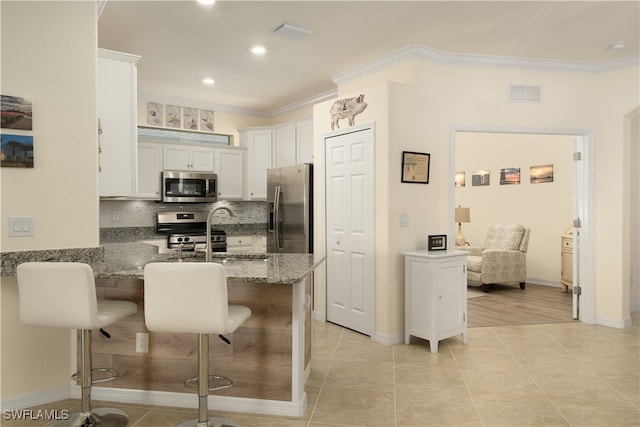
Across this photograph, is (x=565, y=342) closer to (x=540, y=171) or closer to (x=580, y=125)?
(x=580, y=125)

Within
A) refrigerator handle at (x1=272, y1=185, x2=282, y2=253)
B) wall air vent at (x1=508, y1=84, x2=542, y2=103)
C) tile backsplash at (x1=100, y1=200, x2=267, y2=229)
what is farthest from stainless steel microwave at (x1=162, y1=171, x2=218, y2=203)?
wall air vent at (x1=508, y1=84, x2=542, y2=103)

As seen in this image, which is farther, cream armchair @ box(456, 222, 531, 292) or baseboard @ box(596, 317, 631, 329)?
cream armchair @ box(456, 222, 531, 292)

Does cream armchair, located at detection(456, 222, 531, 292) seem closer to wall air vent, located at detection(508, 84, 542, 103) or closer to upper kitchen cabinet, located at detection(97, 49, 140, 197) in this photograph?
wall air vent, located at detection(508, 84, 542, 103)

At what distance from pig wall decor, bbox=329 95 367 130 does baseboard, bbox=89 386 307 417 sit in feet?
9.07

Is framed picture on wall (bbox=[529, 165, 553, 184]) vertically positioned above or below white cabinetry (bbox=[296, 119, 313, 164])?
below

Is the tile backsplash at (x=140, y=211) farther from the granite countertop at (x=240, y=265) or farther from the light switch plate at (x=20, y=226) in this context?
the light switch plate at (x=20, y=226)

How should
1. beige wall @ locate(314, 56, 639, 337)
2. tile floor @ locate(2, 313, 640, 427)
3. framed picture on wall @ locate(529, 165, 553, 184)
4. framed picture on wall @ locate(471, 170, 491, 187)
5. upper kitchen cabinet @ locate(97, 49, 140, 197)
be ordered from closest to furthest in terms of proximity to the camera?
tile floor @ locate(2, 313, 640, 427) < upper kitchen cabinet @ locate(97, 49, 140, 197) < beige wall @ locate(314, 56, 639, 337) < framed picture on wall @ locate(529, 165, 553, 184) < framed picture on wall @ locate(471, 170, 491, 187)

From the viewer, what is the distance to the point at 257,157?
21.3 ft

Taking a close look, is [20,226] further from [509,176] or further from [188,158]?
[509,176]

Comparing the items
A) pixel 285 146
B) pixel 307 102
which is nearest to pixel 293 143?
pixel 285 146

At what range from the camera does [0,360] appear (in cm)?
267

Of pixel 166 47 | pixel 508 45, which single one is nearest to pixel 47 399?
pixel 166 47

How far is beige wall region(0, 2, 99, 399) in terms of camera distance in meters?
2.68

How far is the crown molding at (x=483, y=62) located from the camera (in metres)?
4.22
